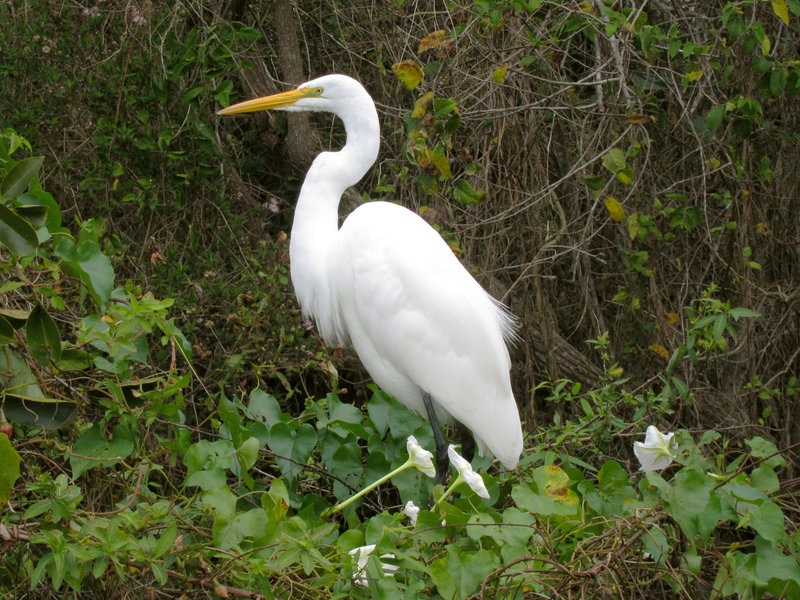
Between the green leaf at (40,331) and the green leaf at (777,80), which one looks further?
the green leaf at (777,80)

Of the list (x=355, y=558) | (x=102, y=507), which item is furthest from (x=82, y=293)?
(x=355, y=558)

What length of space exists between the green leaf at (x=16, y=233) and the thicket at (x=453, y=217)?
0.92ft

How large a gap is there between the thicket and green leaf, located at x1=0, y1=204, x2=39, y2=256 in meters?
0.28

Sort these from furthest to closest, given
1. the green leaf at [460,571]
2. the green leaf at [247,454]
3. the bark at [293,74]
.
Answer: the bark at [293,74], the green leaf at [247,454], the green leaf at [460,571]

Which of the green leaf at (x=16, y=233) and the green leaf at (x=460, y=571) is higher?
Result: the green leaf at (x=16, y=233)

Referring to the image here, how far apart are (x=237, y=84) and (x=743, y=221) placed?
2.31m

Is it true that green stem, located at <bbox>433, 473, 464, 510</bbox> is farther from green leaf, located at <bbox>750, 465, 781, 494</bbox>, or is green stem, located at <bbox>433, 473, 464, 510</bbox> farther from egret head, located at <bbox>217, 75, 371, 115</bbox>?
egret head, located at <bbox>217, 75, 371, 115</bbox>

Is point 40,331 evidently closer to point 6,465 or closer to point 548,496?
point 6,465

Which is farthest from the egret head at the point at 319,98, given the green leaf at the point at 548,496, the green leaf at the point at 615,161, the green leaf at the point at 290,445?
the green leaf at the point at 548,496

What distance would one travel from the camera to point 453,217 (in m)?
3.37

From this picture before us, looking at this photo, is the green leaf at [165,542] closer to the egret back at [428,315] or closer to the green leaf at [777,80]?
the egret back at [428,315]

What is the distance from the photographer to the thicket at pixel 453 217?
79.9 inches

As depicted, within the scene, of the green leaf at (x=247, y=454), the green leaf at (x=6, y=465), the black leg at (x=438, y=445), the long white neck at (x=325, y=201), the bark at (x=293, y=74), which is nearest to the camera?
the green leaf at (x=6, y=465)

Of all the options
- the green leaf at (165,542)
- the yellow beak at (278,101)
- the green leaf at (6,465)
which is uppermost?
the yellow beak at (278,101)
